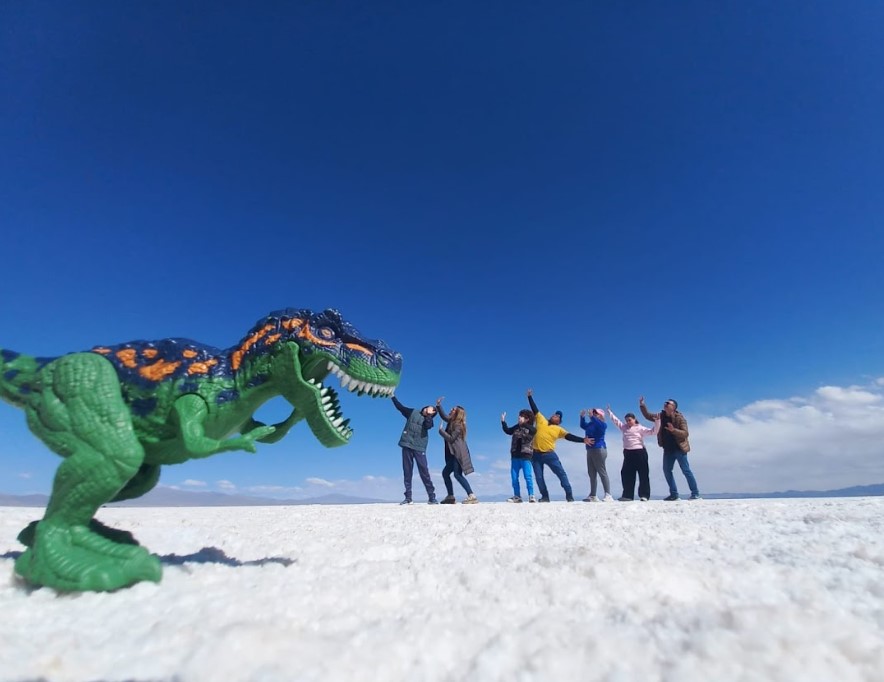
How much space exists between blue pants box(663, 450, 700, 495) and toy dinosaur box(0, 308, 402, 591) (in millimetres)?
7301

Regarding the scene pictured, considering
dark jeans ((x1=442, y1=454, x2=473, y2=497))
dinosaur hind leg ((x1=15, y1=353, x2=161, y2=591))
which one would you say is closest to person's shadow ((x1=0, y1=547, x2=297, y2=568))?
dinosaur hind leg ((x1=15, y1=353, x2=161, y2=591))

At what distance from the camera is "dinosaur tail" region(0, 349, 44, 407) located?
2.79 meters

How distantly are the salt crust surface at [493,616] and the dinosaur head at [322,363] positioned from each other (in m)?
0.92

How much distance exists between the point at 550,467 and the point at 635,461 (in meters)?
1.65

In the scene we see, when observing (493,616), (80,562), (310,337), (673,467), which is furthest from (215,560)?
(673,467)

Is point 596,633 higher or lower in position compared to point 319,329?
lower

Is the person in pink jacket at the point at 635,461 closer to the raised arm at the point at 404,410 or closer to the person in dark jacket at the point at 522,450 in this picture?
the person in dark jacket at the point at 522,450

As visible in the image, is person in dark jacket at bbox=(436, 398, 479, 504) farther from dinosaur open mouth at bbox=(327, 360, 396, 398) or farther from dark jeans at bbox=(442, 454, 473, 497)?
dinosaur open mouth at bbox=(327, 360, 396, 398)

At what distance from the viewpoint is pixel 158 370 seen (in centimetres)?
283

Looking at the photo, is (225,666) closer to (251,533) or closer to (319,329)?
(319,329)

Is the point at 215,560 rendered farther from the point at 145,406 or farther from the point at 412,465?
the point at 412,465

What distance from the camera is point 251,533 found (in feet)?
15.1

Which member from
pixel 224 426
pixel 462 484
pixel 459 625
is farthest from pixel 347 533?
pixel 462 484

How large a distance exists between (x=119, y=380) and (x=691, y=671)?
3.00m
